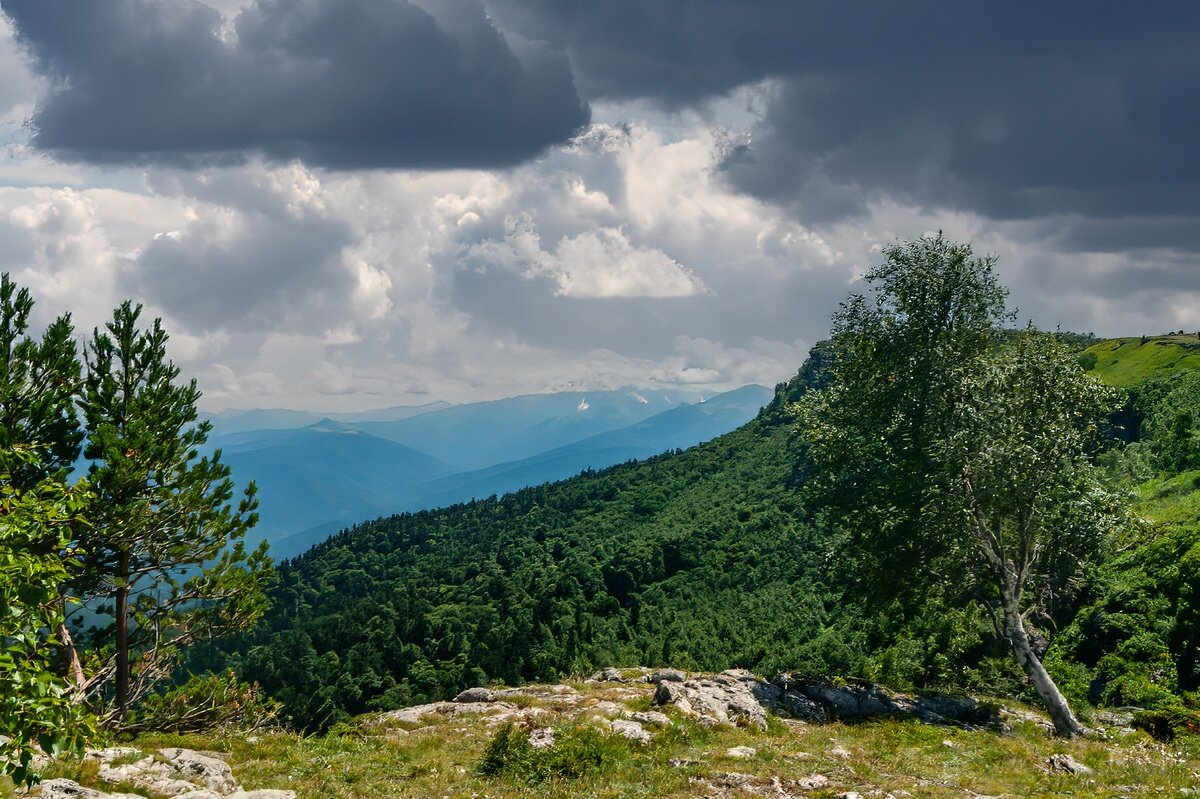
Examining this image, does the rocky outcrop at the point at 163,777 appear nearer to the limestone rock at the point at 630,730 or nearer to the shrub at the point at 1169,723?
the limestone rock at the point at 630,730

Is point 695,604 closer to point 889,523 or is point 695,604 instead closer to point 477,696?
point 477,696

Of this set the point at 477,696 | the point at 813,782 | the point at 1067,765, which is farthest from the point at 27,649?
the point at 477,696

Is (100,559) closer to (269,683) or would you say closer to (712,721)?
(712,721)

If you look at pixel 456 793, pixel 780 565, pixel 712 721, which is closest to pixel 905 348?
pixel 712 721

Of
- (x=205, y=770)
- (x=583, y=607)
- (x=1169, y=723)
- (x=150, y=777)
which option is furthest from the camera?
(x=583, y=607)

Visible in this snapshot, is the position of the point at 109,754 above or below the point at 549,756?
above

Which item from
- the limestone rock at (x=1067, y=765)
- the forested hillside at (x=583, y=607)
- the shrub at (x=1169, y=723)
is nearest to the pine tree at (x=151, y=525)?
the limestone rock at (x=1067, y=765)

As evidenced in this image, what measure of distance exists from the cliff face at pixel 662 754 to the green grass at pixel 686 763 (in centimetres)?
7

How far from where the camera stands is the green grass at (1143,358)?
476 ft

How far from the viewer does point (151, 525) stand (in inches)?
1128

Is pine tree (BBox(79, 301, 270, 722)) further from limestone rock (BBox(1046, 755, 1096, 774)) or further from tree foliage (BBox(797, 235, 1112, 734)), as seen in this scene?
limestone rock (BBox(1046, 755, 1096, 774))

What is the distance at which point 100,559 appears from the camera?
93.3ft

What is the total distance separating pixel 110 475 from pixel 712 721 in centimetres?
2388

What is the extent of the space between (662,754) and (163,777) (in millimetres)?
13992
